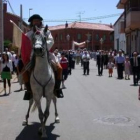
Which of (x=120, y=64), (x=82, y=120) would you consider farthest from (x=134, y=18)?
(x=82, y=120)

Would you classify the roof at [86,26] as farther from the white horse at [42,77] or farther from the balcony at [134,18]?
the white horse at [42,77]

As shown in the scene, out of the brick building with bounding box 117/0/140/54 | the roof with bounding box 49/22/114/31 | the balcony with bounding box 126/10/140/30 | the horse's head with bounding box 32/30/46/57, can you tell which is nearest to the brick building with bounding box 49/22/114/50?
the roof with bounding box 49/22/114/31

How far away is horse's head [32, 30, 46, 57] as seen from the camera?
297 inches

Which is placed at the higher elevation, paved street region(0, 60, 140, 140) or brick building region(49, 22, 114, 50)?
brick building region(49, 22, 114, 50)

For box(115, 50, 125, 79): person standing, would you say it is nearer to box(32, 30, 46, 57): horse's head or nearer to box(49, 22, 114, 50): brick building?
box(32, 30, 46, 57): horse's head

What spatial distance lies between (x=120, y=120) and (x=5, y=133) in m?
3.14

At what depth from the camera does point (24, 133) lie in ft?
28.5

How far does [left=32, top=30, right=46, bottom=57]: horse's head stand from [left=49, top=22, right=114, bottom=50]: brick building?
9701 cm

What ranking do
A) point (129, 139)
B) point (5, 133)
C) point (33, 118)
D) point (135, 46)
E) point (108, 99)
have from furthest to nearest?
point (135, 46) → point (108, 99) → point (33, 118) → point (5, 133) → point (129, 139)

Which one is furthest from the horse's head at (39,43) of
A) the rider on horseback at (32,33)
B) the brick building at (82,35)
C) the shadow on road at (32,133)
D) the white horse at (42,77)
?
the brick building at (82,35)

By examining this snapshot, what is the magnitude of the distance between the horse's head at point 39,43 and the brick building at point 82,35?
97.0 metres

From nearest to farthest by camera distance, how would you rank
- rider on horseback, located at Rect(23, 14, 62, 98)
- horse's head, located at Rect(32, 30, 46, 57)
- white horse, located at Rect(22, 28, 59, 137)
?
horse's head, located at Rect(32, 30, 46, 57)
white horse, located at Rect(22, 28, 59, 137)
rider on horseback, located at Rect(23, 14, 62, 98)

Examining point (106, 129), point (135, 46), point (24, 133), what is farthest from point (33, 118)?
point (135, 46)

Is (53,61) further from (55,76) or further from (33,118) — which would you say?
(33,118)
